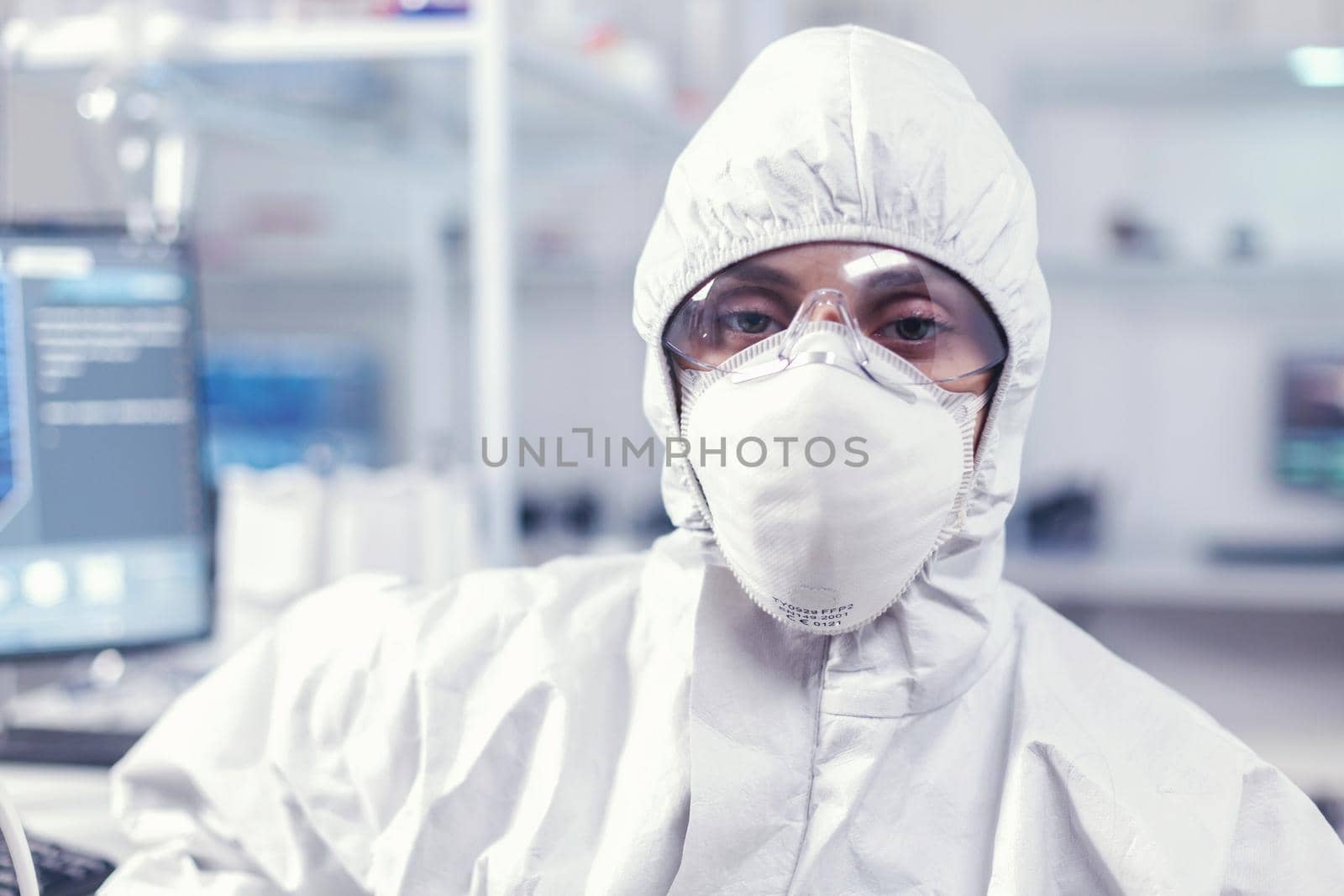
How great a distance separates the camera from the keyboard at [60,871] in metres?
0.85

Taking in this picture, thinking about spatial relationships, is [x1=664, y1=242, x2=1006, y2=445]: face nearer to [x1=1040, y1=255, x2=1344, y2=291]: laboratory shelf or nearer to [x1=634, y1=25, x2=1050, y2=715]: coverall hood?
[x1=634, y1=25, x2=1050, y2=715]: coverall hood

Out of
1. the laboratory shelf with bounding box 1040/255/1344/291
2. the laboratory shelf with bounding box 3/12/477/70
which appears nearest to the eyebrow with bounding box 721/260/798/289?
the laboratory shelf with bounding box 3/12/477/70

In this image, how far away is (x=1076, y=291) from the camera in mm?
3092

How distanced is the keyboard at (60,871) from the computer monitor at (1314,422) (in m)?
2.90

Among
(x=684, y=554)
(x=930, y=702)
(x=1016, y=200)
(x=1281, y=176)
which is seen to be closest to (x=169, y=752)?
(x=684, y=554)

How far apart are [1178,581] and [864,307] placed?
7.22ft

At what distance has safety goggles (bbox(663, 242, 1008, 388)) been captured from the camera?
30.2 inches

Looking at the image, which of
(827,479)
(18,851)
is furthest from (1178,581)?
(18,851)

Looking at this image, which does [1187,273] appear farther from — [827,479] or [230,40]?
[827,479]

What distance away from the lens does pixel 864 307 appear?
770mm

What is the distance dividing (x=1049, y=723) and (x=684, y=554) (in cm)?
28

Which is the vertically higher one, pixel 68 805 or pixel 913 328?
pixel 913 328

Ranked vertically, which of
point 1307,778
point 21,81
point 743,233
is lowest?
point 1307,778

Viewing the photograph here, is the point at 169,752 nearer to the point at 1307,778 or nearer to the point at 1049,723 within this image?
the point at 1049,723
